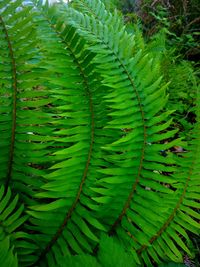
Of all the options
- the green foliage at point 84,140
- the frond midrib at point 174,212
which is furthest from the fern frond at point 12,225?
the frond midrib at point 174,212

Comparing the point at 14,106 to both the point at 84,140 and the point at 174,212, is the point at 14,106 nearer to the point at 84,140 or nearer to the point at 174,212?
the point at 84,140

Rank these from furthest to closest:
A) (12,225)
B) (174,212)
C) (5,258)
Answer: (174,212), (12,225), (5,258)

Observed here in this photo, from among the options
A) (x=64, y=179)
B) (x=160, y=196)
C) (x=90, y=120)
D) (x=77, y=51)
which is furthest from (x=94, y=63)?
(x=160, y=196)

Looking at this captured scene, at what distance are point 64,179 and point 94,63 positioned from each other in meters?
0.34

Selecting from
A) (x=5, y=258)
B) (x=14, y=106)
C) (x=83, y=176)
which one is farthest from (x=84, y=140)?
(x=5, y=258)

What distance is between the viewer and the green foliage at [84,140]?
0.81 meters

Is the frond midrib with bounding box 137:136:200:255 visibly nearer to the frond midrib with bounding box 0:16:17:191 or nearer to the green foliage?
the green foliage

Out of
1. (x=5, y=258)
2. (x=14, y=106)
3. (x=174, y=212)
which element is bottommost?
(x=174, y=212)

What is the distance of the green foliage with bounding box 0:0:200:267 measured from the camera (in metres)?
0.81

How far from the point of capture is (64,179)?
33.5 inches

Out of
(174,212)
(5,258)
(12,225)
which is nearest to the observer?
(5,258)

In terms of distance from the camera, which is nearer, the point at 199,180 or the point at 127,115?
the point at 127,115

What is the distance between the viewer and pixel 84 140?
33.7 inches

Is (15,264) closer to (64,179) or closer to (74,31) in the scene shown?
(64,179)
